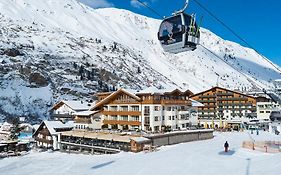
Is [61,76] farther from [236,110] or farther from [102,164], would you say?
[102,164]

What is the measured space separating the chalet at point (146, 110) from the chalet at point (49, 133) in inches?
300

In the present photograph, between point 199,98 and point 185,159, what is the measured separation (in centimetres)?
6795

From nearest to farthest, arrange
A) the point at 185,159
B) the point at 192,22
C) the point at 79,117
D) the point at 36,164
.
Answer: the point at 192,22, the point at 185,159, the point at 36,164, the point at 79,117

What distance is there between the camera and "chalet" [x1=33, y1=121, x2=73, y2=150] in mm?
54500

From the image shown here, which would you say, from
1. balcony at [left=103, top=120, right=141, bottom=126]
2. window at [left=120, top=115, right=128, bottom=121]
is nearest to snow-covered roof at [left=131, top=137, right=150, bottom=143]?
balcony at [left=103, top=120, right=141, bottom=126]

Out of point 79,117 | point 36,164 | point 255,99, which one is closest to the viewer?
point 36,164

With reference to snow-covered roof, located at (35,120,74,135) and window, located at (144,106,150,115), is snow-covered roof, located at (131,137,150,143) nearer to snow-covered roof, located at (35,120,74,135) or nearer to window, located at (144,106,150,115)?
window, located at (144,106,150,115)

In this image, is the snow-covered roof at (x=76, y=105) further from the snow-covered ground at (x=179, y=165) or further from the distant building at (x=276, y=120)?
the snow-covered ground at (x=179, y=165)

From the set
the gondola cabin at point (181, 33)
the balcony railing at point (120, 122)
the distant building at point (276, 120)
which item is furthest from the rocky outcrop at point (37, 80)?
the gondola cabin at point (181, 33)

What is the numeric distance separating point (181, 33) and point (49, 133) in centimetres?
4320

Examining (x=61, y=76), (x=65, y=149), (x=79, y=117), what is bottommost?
(x=65, y=149)

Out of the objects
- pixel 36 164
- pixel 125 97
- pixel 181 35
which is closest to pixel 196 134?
pixel 125 97

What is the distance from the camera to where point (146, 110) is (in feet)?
158

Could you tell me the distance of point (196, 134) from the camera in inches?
1893
